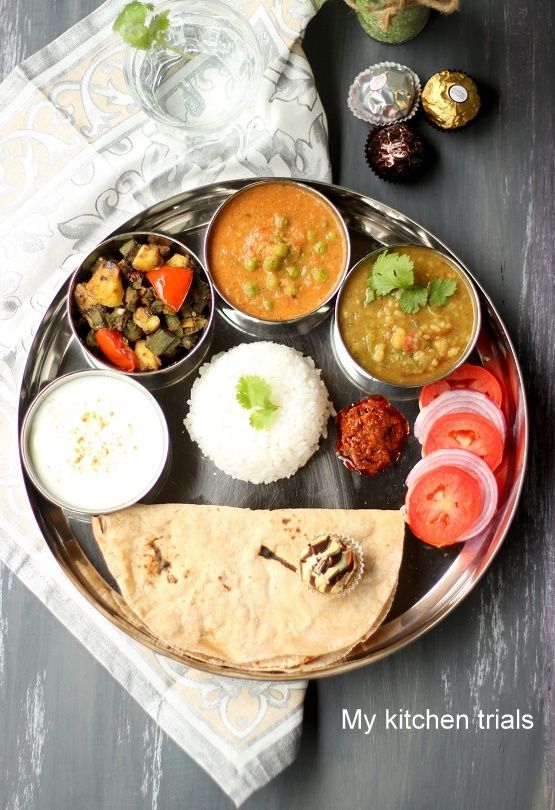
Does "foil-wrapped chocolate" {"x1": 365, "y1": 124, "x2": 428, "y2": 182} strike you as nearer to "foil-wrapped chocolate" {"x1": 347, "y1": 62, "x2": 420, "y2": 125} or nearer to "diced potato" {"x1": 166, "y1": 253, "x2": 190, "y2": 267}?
"foil-wrapped chocolate" {"x1": 347, "y1": 62, "x2": 420, "y2": 125}

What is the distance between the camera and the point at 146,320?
329cm

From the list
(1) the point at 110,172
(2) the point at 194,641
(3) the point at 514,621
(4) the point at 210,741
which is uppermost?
(1) the point at 110,172

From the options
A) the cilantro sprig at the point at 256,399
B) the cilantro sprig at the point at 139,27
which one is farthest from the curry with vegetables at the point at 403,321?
the cilantro sprig at the point at 139,27

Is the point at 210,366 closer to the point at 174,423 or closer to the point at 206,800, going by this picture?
the point at 174,423

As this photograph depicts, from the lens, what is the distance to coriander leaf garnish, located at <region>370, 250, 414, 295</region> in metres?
3.21

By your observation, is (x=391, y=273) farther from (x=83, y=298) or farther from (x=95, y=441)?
(x=95, y=441)

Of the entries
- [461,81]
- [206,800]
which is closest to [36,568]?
[206,800]

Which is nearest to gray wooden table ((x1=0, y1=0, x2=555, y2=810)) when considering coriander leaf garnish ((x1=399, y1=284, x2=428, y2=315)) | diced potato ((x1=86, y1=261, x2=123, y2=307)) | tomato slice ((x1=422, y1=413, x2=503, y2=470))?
tomato slice ((x1=422, y1=413, x2=503, y2=470))

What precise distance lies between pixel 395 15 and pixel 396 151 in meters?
0.56

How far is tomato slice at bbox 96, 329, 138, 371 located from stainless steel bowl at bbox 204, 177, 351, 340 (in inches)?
18.0

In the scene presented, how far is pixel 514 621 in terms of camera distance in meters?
3.56

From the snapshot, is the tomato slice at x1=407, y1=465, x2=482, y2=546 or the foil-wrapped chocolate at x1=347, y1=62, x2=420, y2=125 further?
the foil-wrapped chocolate at x1=347, y1=62, x2=420, y2=125

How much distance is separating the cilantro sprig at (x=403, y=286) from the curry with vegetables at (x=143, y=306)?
0.72 metres

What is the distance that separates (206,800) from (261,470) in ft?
5.10
